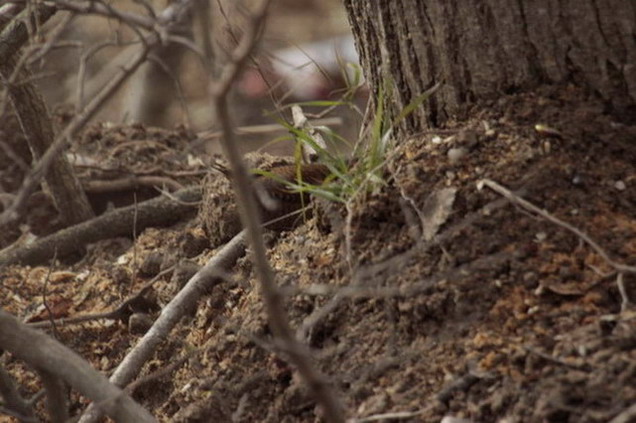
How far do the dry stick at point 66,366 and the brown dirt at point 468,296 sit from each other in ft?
0.63

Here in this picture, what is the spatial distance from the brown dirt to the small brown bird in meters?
0.14

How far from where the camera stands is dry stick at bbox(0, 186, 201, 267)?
353 cm

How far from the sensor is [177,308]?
2.80m

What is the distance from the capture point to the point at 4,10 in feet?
10.3

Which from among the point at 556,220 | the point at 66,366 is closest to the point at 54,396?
the point at 66,366

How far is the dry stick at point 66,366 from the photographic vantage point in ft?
7.63

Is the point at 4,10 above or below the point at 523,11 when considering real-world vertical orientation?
above

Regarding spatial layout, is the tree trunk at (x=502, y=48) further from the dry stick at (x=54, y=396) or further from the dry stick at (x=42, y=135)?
the dry stick at (x=42, y=135)

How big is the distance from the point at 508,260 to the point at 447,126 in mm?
432

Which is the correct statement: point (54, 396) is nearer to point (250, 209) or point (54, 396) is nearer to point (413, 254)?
point (413, 254)

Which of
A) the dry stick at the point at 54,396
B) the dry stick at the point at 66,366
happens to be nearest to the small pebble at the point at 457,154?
the dry stick at the point at 66,366

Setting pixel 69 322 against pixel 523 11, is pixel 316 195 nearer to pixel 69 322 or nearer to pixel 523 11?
pixel 523 11

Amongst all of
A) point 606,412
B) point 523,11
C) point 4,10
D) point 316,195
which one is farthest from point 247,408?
point 4,10

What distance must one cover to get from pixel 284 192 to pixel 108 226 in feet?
3.29
